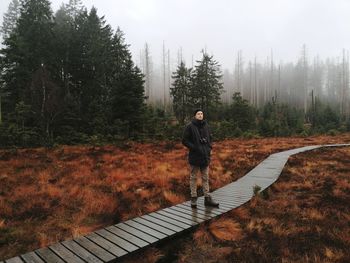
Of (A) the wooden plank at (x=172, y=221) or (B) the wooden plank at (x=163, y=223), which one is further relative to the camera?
(A) the wooden plank at (x=172, y=221)

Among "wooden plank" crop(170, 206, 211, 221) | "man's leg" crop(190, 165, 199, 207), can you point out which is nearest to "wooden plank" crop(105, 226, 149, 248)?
"wooden plank" crop(170, 206, 211, 221)

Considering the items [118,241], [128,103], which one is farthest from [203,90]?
[118,241]

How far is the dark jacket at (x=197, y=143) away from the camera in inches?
240

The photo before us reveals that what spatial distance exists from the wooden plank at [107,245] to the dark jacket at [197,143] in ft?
8.55

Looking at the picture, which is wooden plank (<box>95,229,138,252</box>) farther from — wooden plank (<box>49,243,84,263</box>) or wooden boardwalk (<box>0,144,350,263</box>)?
wooden plank (<box>49,243,84,263</box>)

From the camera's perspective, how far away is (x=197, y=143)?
20.0 feet

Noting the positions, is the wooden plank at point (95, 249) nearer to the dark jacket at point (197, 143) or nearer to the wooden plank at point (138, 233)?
the wooden plank at point (138, 233)

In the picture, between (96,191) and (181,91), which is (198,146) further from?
(181,91)

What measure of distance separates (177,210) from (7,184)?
6233 mm

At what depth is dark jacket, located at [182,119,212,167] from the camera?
6098 mm

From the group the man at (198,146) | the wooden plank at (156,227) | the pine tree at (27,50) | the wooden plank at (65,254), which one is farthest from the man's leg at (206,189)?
the pine tree at (27,50)

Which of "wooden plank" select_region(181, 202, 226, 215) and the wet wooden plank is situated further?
"wooden plank" select_region(181, 202, 226, 215)

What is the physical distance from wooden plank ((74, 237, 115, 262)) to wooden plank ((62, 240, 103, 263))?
59mm

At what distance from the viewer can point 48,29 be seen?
29109mm
